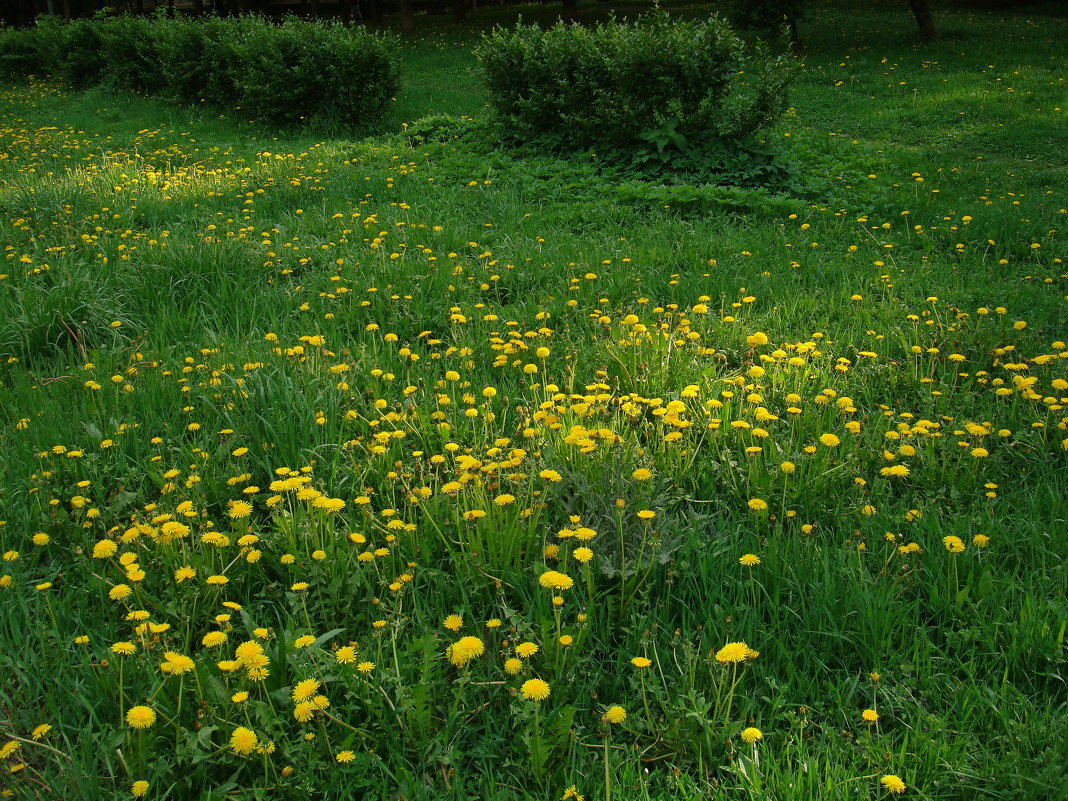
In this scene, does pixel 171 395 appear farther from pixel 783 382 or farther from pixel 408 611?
pixel 783 382

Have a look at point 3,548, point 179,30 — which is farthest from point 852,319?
point 179,30

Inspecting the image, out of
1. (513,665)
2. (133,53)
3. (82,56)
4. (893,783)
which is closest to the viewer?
(893,783)

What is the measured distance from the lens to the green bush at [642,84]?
7684mm

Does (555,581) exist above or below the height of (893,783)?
above

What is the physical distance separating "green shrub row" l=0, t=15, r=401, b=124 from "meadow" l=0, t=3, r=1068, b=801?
18.8 ft

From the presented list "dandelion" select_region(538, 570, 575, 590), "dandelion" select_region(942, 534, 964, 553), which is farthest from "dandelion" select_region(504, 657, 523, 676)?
"dandelion" select_region(942, 534, 964, 553)

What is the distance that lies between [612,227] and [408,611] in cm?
428

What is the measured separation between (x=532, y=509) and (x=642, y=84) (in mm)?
6517

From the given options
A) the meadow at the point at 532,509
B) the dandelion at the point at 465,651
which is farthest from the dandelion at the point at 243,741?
the dandelion at the point at 465,651

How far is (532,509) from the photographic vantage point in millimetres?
2600

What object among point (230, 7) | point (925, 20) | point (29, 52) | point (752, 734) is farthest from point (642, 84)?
point (230, 7)

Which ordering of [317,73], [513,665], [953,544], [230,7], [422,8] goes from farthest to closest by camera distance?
[422,8], [230,7], [317,73], [953,544], [513,665]

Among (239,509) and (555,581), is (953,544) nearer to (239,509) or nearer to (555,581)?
(555,581)

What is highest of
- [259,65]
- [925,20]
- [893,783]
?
[925,20]
